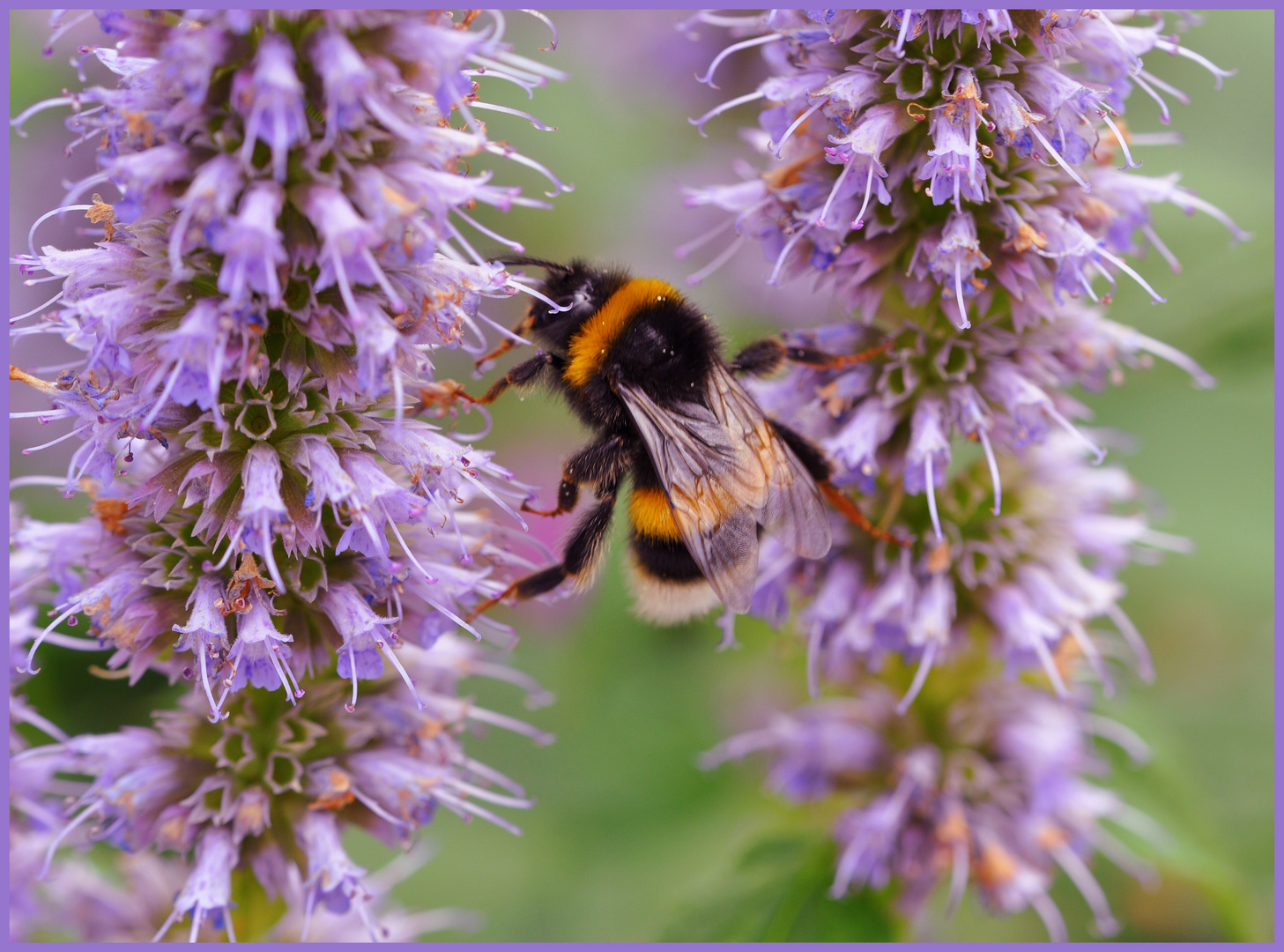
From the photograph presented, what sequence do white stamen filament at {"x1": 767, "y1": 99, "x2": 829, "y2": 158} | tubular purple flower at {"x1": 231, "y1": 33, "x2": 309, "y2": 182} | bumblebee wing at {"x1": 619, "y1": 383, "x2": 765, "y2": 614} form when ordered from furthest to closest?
bumblebee wing at {"x1": 619, "y1": 383, "x2": 765, "y2": 614}, white stamen filament at {"x1": 767, "y1": 99, "x2": 829, "y2": 158}, tubular purple flower at {"x1": 231, "y1": 33, "x2": 309, "y2": 182}

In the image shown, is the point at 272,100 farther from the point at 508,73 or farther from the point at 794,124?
the point at 794,124

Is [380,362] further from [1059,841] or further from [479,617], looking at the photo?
[1059,841]

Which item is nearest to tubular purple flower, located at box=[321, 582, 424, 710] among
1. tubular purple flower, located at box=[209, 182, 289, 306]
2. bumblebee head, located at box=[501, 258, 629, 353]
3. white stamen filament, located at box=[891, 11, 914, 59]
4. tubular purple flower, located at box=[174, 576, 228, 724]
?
tubular purple flower, located at box=[174, 576, 228, 724]

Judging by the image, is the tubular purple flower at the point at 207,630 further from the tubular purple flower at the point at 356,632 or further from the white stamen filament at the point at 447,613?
the white stamen filament at the point at 447,613

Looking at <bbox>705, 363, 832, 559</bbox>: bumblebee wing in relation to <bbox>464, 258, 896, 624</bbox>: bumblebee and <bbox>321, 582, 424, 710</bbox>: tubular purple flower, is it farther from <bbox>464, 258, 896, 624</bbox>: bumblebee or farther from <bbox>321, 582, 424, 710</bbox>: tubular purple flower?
<bbox>321, 582, 424, 710</bbox>: tubular purple flower

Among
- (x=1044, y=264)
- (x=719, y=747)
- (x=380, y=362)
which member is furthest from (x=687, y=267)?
(x=380, y=362)
